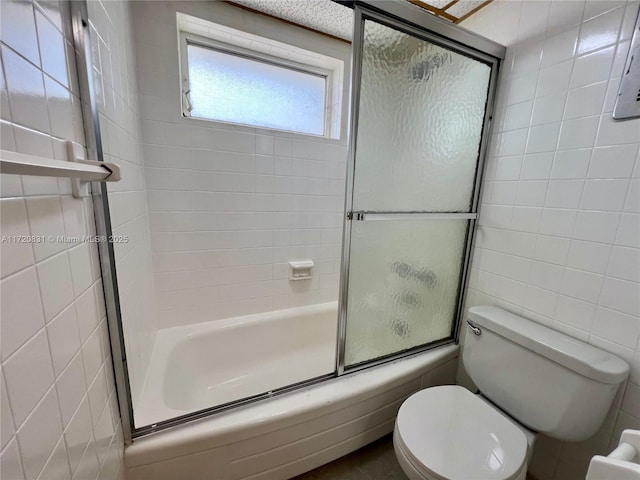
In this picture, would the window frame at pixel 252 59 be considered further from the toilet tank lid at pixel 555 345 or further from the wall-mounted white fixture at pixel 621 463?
the wall-mounted white fixture at pixel 621 463

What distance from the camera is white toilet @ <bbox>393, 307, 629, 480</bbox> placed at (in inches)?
34.5

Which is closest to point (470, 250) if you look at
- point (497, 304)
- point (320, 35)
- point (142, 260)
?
point (497, 304)

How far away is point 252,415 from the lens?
103cm

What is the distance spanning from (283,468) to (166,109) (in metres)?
1.76

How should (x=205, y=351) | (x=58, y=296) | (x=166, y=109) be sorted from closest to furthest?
(x=58, y=296) < (x=166, y=109) < (x=205, y=351)

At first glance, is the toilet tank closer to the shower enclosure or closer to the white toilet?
the white toilet

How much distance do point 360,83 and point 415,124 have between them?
0.33 meters

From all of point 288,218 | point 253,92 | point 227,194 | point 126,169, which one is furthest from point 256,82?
point 126,169

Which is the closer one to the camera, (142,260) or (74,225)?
(74,225)

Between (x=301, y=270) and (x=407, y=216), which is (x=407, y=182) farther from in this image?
(x=301, y=270)

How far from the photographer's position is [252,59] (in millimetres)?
1643

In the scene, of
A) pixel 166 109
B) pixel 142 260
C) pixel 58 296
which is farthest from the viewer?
pixel 166 109

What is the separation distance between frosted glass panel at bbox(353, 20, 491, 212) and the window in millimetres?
763

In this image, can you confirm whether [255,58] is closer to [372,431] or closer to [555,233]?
[555,233]
